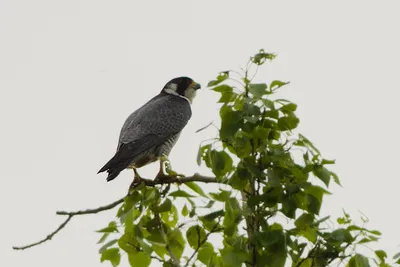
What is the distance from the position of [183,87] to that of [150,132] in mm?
1655

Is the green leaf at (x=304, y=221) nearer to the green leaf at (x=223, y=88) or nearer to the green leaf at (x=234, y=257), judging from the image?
the green leaf at (x=234, y=257)

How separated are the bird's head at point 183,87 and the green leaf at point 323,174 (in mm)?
5576

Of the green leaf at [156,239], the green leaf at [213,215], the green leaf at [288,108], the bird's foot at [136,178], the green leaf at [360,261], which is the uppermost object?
the bird's foot at [136,178]

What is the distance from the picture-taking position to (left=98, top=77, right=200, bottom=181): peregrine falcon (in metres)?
7.39

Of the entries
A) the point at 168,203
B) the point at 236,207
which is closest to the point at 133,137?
the point at 168,203

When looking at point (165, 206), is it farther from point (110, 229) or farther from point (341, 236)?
point (341, 236)

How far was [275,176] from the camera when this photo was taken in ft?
12.9

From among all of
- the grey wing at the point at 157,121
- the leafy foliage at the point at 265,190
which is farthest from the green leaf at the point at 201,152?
the grey wing at the point at 157,121

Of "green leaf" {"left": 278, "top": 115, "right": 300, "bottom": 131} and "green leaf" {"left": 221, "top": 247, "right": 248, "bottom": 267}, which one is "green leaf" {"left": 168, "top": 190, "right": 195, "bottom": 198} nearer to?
"green leaf" {"left": 221, "top": 247, "right": 248, "bottom": 267}

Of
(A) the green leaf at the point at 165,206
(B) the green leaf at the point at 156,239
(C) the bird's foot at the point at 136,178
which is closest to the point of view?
(B) the green leaf at the point at 156,239

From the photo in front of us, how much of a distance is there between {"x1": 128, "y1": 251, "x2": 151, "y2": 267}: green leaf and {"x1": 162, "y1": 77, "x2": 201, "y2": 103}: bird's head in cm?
518

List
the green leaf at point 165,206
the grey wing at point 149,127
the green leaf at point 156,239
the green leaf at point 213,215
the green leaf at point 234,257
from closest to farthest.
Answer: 1. the green leaf at point 234,257
2. the green leaf at point 213,215
3. the green leaf at point 156,239
4. the green leaf at point 165,206
5. the grey wing at point 149,127

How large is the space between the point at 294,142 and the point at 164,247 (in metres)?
1.00

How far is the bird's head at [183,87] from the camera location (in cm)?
949
